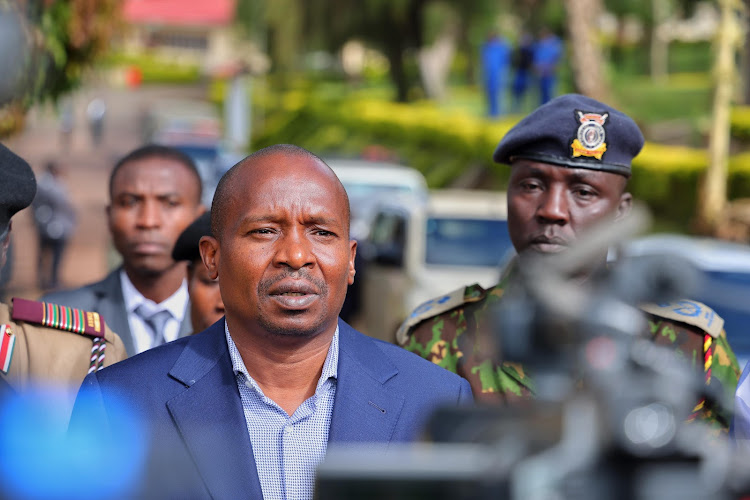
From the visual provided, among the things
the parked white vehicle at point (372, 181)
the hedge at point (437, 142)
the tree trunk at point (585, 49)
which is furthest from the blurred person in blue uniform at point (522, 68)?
the parked white vehicle at point (372, 181)

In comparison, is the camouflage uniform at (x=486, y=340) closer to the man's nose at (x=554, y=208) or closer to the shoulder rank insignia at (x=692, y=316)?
the shoulder rank insignia at (x=692, y=316)

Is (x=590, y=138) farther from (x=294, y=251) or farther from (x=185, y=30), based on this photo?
(x=185, y=30)

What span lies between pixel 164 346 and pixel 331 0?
25.1 meters

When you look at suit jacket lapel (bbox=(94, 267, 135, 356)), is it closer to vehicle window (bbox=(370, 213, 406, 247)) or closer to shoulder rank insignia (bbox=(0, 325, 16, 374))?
shoulder rank insignia (bbox=(0, 325, 16, 374))

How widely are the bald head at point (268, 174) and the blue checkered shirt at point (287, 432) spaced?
0.29 m

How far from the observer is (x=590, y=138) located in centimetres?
302

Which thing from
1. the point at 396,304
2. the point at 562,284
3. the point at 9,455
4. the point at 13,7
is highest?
the point at 13,7

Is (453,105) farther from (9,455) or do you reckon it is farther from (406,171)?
(9,455)

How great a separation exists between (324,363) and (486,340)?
432 mm

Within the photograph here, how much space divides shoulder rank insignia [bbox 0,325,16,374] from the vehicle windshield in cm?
699

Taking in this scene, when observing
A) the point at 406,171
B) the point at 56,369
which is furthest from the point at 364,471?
the point at 406,171

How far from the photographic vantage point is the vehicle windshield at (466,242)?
9602 mm

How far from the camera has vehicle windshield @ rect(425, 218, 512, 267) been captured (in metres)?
9.60

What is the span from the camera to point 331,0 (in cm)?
2681
